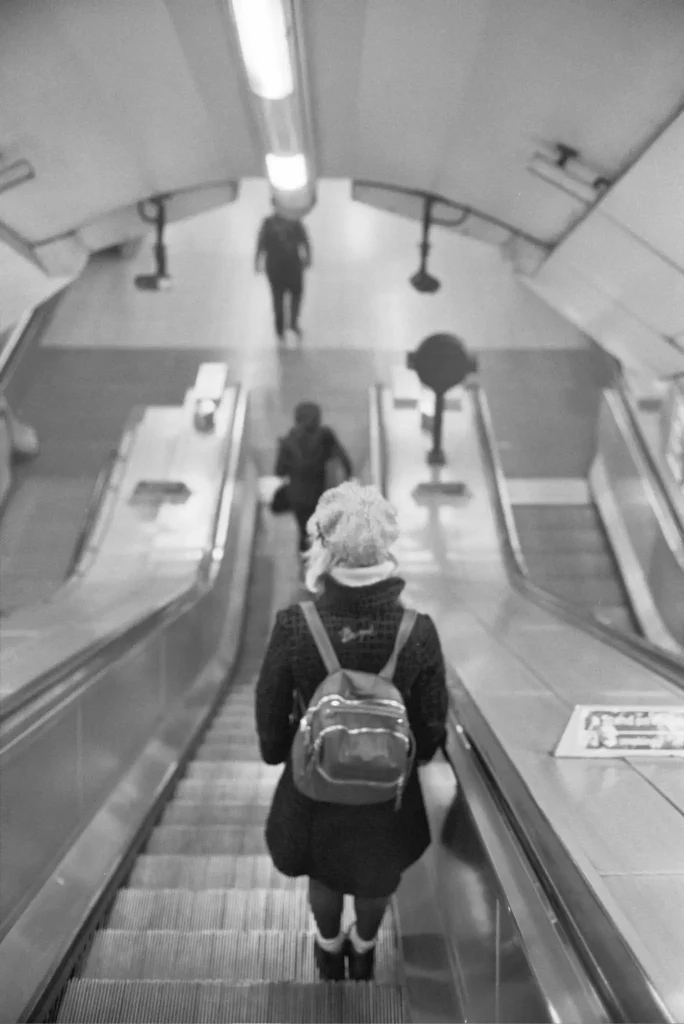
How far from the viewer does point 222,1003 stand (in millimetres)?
2301

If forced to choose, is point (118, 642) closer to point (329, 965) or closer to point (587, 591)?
point (329, 965)

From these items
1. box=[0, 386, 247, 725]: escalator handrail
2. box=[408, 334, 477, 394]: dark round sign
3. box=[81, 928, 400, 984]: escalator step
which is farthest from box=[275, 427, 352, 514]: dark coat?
box=[81, 928, 400, 984]: escalator step

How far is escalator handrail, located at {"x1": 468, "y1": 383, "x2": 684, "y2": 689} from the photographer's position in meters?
4.03

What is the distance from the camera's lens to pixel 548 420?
10.6 m

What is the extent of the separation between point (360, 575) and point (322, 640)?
0.62 ft

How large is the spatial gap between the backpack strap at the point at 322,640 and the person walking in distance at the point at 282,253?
8313 mm

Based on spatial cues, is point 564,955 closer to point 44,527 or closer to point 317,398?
point 44,527

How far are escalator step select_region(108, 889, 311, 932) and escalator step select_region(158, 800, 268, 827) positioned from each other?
0.85 metres

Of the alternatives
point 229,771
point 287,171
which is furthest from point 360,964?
point 287,171

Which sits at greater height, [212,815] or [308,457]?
[308,457]

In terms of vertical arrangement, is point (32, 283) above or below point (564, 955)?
above

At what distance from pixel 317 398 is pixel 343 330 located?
1.90 meters

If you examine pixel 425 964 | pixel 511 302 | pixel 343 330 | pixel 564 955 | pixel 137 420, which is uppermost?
pixel 511 302

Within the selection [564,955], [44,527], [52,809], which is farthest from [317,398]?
[564,955]
